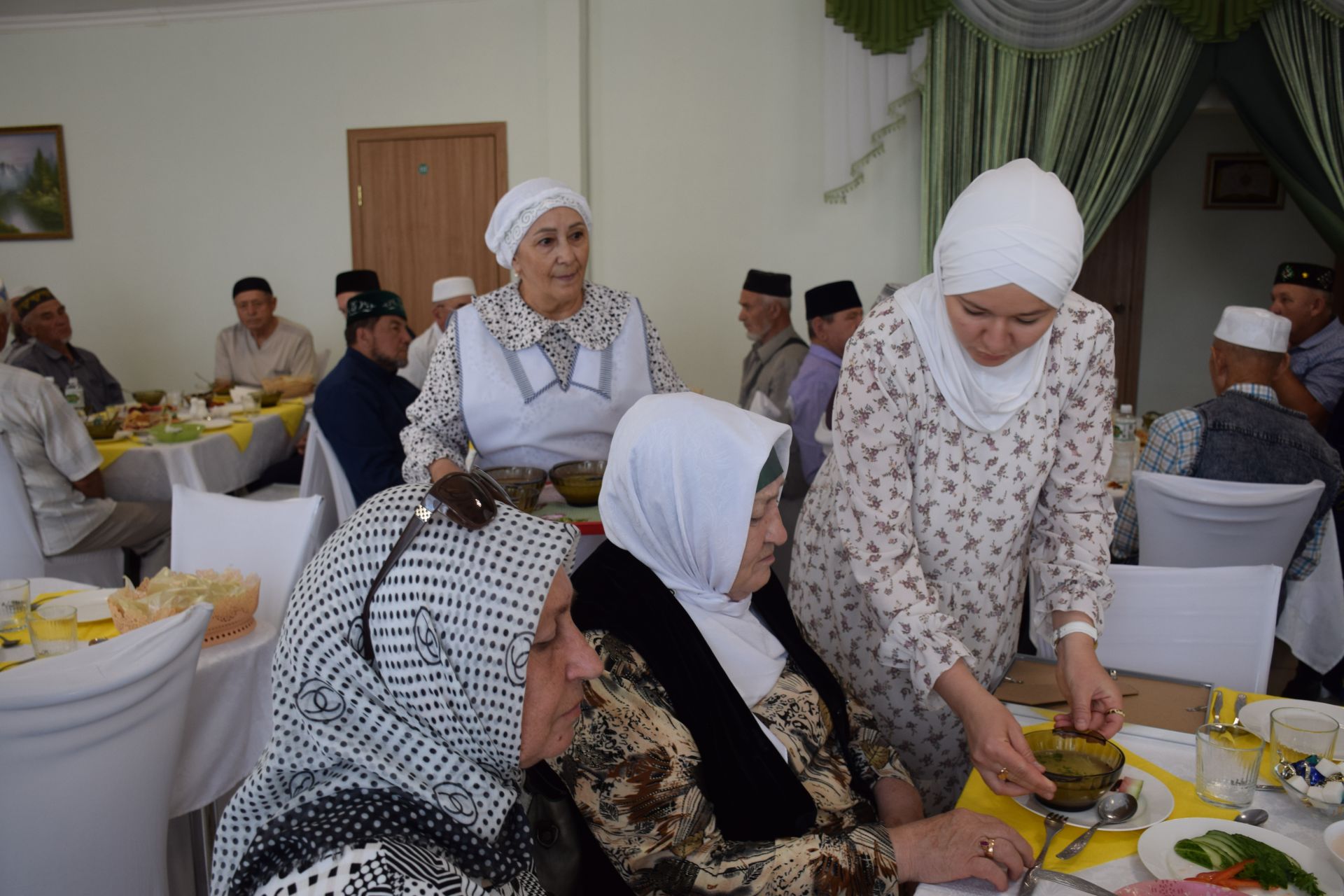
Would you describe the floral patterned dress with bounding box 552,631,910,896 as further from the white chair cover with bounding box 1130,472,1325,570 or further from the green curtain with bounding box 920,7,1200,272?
the green curtain with bounding box 920,7,1200,272

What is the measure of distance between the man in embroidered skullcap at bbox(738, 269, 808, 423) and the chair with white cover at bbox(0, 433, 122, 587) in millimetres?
2770

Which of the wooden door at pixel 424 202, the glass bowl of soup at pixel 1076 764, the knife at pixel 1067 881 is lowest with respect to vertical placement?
the knife at pixel 1067 881

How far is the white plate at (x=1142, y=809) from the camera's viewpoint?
126cm

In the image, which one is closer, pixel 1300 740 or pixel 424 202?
pixel 1300 740

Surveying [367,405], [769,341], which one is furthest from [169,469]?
[769,341]

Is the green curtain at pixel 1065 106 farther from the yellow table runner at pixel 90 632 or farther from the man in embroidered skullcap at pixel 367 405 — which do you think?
the yellow table runner at pixel 90 632

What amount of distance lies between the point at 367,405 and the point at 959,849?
2814 millimetres

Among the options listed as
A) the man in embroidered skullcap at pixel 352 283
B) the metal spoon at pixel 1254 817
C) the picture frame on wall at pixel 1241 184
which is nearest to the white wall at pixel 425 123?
the man in embroidered skullcap at pixel 352 283

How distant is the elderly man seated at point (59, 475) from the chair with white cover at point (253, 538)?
2.89 ft

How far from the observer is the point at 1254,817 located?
1277mm

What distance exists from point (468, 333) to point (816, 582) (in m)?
1.10

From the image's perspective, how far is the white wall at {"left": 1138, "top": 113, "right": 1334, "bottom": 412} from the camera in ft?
20.4

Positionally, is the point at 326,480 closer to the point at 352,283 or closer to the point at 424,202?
the point at 352,283

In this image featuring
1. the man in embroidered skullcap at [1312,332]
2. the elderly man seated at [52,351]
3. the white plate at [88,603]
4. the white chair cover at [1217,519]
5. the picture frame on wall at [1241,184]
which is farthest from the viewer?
the picture frame on wall at [1241,184]
